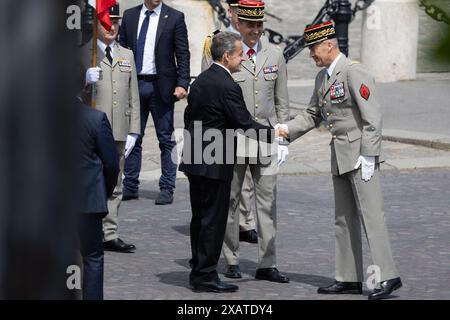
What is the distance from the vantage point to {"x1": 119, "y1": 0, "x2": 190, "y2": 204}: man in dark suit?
9836 millimetres

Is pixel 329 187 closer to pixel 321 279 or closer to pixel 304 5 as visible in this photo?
pixel 321 279

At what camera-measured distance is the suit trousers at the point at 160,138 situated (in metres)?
9.88

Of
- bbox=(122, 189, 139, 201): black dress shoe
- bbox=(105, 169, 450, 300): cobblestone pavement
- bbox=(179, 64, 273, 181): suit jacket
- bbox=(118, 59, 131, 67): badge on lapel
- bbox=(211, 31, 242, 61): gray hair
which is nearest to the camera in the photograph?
bbox=(179, 64, 273, 181): suit jacket

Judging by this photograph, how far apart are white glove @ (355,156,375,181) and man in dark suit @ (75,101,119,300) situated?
1.50m

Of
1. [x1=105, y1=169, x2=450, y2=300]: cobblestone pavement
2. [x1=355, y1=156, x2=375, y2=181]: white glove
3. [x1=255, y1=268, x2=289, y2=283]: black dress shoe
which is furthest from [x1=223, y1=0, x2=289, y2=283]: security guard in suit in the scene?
[x1=355, y1=156, x2=375, y2=181]: white glove

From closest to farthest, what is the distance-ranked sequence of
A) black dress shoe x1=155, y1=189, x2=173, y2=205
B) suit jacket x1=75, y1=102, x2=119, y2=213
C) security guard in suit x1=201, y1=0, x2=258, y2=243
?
suit jacket x1=75, y1=102, x2=119, y2=213, security guard in suit x1=201, y1=0, x2=258, y2=243, black dress shoe x1=155, y1=189, x2=173, y2=205

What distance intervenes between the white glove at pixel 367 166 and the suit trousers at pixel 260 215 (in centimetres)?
89

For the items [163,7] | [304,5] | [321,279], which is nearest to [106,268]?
[321,279]

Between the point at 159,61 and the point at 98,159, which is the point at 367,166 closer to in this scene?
the point at 98,159

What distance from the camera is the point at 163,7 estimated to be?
10.0 m

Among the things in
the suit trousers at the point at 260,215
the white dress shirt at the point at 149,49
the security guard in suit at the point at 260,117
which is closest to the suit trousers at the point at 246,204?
the security guard in suit at the point at 260,117

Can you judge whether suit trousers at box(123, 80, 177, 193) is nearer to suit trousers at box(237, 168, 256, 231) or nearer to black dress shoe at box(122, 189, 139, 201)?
black dress shoe at box(122, 189, 139, 201)

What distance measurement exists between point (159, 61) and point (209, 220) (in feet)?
10.6

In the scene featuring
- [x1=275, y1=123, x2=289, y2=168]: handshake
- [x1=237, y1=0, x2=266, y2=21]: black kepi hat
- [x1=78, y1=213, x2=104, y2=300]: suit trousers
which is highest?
[x1=237, y1=0, x2=266, y2=21]: black kepi hat
